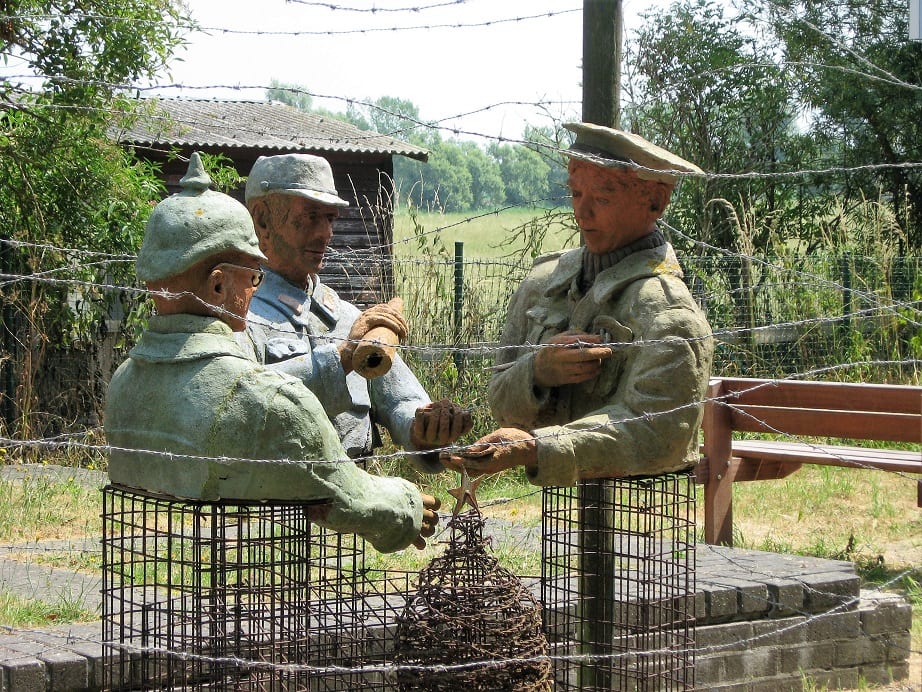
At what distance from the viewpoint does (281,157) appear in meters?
3.91

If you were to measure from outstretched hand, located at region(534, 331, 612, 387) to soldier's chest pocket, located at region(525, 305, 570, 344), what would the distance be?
211 millimetres

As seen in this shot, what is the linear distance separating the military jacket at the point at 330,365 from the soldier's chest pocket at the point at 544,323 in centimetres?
41

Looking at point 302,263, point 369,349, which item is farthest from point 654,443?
point 302,263

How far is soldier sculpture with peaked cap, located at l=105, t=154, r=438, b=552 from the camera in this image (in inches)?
125

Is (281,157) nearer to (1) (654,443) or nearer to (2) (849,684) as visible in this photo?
(1) (654,443)

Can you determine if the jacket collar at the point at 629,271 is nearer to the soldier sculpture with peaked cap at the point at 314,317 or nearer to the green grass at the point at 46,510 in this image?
the soldier sculpture with peaked cap at the point at 314,317

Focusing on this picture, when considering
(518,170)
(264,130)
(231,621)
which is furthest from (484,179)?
(231,621)

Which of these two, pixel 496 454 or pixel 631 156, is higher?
pixel 631 156

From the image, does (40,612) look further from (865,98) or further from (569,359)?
(865,98)

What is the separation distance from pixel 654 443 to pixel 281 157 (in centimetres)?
142

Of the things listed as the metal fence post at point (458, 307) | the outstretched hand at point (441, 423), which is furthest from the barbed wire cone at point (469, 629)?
the metal fence post at point (458, 307)

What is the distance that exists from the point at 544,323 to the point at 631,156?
59cm

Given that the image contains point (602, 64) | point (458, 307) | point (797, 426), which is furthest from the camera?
point (458, 307)

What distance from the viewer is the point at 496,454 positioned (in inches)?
134
